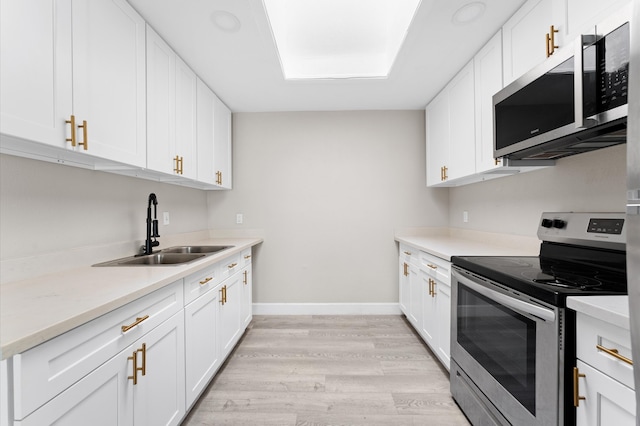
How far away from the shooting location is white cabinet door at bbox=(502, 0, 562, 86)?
1533 mm

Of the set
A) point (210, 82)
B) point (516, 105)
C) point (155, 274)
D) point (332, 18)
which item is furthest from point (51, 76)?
point (516, 105)

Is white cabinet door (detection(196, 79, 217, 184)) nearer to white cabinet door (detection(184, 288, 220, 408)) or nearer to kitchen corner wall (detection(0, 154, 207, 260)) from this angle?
kitchen corner wall (detection(0, 154, 207, 260))

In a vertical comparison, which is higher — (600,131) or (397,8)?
(397,8)

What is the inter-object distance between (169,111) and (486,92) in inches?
85.3

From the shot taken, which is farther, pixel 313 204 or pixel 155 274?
pixel 313 204

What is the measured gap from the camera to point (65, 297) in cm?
105

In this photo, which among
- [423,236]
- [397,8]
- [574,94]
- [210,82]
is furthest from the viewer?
[423,236]

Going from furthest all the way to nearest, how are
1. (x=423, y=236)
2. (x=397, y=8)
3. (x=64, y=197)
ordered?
(x=423, y=236), (x=397, y=8), (x=64, y=197)

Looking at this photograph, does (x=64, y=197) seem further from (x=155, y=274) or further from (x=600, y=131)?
(x=600, y=131)

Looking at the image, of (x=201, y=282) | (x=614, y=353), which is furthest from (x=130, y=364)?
(x=614, y=353)

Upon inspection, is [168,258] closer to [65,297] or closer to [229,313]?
[229,313]

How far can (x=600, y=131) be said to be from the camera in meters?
1.22

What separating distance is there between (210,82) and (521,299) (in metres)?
2.73

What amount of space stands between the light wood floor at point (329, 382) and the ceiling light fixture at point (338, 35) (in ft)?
7.73
